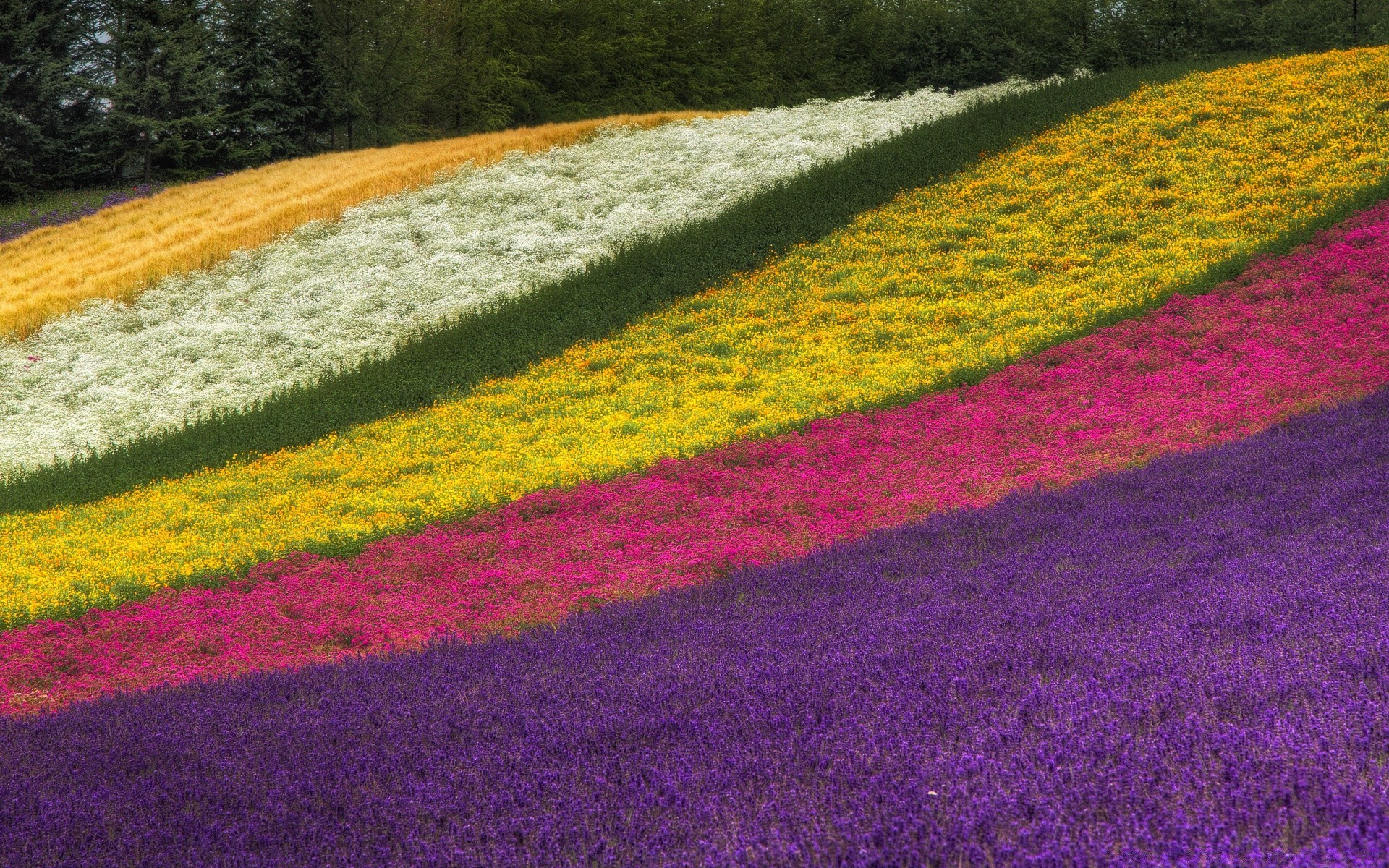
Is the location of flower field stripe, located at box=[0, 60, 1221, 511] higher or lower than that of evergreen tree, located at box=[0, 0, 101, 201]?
lower

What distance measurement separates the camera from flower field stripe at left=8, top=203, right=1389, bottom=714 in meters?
9.93

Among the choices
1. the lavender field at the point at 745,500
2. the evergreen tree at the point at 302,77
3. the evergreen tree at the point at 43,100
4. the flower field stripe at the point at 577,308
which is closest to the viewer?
the lavender field at the point at 745,500

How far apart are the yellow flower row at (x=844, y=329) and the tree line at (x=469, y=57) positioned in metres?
5.99

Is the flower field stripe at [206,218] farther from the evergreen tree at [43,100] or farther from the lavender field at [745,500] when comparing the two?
the evergreen tree at [43,100]

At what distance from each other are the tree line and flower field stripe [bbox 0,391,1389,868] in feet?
106

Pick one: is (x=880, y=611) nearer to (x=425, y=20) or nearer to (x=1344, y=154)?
(x=1344, y=154)


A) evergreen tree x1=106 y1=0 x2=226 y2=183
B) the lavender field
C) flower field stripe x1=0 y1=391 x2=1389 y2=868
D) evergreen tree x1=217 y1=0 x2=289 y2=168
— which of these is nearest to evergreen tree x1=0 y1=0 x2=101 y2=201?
evergreen tree x1=106 y1=0 x2=226 y2=183

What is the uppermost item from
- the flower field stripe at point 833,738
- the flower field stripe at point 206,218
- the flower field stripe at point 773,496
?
the flower field stripe at point 206,218

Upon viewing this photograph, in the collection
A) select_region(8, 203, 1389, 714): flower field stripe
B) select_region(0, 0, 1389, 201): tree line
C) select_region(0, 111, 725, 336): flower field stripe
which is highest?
select_region(0, 0, 1389, 201): tree line

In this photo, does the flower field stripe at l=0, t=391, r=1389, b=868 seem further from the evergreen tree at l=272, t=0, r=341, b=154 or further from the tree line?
the evergreen tree at l=272, t=0, r=341, b=154

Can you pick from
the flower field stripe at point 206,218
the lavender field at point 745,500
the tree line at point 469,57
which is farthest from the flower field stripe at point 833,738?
the tree line at point 469,57

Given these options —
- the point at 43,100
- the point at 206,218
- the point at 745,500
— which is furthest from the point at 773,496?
the point at 43,100

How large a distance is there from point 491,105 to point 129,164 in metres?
16.1

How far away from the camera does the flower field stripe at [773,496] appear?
9930 mm
